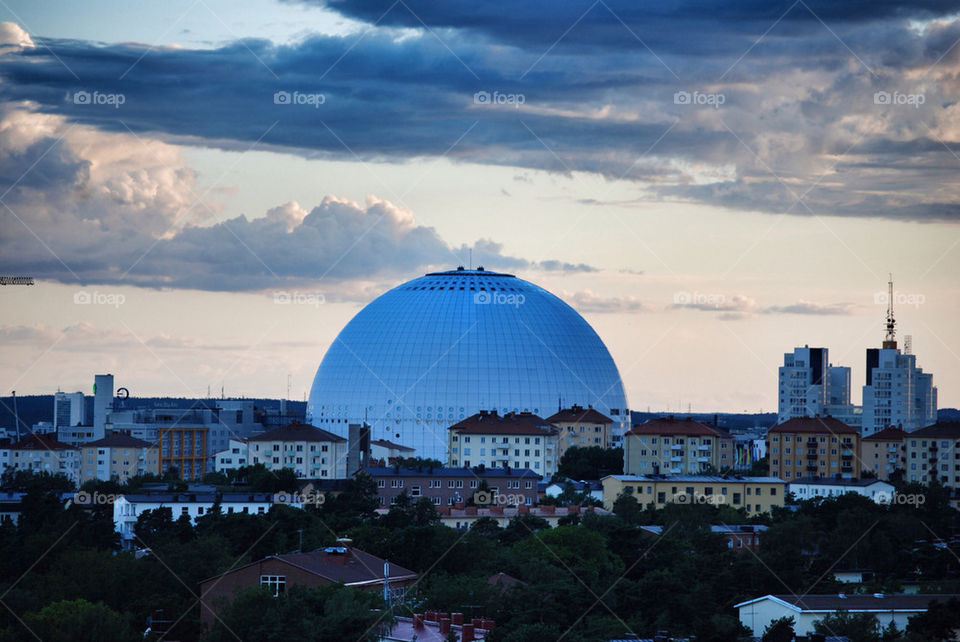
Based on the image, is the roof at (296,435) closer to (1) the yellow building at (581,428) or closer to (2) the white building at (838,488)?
(1) the yellow building at (581,428)

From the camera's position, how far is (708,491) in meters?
61.2

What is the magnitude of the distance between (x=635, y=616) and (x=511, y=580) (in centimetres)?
308

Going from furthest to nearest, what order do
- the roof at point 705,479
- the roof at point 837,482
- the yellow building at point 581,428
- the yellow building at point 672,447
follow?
the yellow building at point 581,428 → the yellow building at point 672,447 → the roof at point 837,482 → the roof at point 705,479

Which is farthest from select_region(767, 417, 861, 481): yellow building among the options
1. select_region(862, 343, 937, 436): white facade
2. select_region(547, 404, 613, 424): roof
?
select_region(862, 343, 937, 436): white facade

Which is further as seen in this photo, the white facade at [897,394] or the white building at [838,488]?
the white facade at [897,394]

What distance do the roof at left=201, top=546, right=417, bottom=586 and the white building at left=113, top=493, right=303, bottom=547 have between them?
50.6 feet

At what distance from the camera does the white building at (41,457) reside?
7950cm

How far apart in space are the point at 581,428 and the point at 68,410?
186ft

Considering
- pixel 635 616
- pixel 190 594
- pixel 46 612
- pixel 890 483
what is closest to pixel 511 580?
pixel 635 616

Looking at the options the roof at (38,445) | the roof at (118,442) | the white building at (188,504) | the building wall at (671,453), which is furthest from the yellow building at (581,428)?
the white building at (188,504)

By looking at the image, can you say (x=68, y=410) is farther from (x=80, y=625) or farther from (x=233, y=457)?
(x=80, y=625)

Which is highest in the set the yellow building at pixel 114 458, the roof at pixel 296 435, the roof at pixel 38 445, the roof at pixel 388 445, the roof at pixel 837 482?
the roof at pixel 388 445

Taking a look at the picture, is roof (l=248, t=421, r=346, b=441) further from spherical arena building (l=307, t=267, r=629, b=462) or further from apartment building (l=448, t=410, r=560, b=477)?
spherical arena building (l=307, t=267, r=629, b=462)

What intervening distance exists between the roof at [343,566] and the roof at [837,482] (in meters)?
32.9
